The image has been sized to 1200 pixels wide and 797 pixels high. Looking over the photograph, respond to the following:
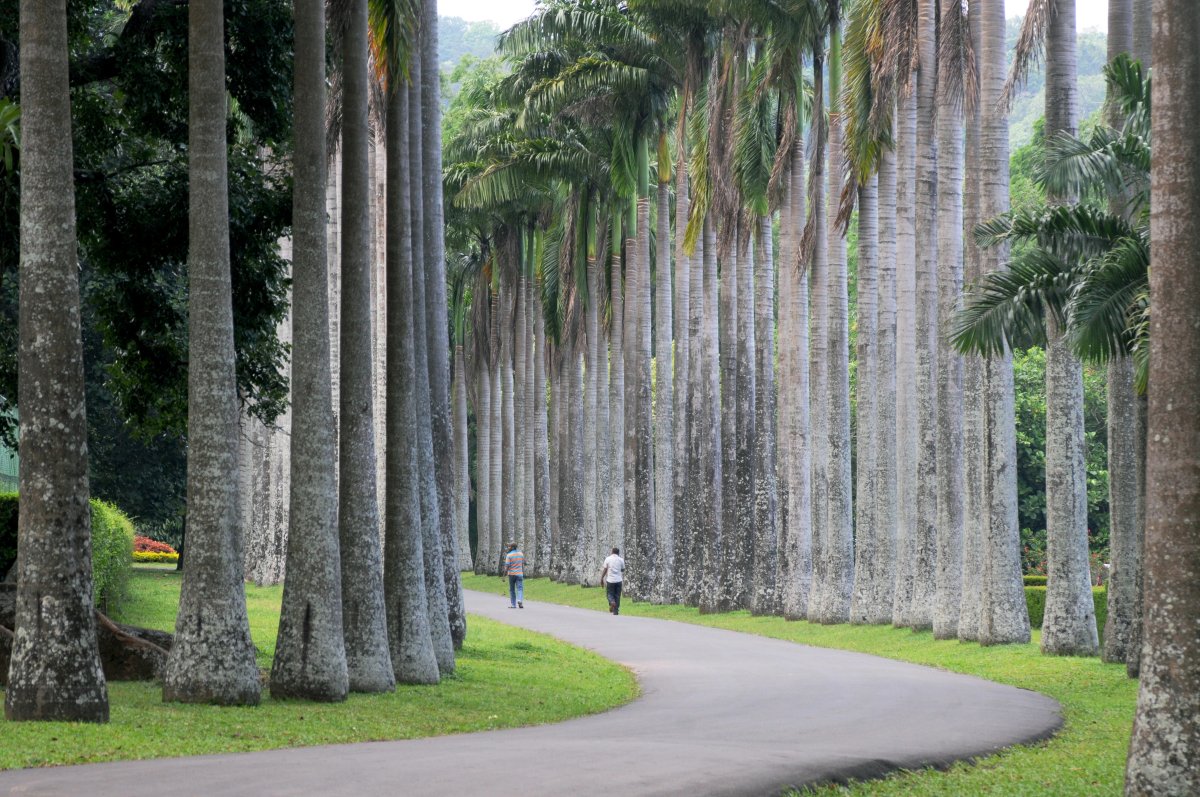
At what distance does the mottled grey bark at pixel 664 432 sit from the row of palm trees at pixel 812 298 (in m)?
0.12

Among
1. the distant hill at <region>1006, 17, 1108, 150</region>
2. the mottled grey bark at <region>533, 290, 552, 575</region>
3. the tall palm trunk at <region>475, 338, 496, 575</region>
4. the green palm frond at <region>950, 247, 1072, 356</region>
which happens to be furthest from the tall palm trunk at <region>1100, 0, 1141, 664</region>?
the distant hill at <region>1006, 17, 1108, 150</region>

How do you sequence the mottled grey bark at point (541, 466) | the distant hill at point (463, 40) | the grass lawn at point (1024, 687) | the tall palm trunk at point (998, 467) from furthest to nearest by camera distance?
1. the distant hill at point (463, 40)
2. the mottled grey bark at point (541, 466)
3. the tall palm trunk at point (998, 467)
4. the grass lawn at point (1024, 687)

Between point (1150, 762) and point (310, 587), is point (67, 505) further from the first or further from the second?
point (1150, 762)

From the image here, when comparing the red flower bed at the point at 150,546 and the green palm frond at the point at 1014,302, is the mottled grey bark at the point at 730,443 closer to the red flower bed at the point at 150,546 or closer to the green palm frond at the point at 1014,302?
the green palm frond at the point at 1014,302

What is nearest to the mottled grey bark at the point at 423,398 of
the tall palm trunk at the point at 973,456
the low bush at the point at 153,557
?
the tall palm trunk at the point at 973,456

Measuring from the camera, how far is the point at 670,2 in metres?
36.5

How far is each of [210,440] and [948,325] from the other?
593 inches

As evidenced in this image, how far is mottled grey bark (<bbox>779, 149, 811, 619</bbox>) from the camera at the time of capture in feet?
111

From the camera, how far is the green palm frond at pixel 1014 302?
18.3m

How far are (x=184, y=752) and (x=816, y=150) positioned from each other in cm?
2384

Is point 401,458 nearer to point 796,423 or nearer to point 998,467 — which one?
point 998,467

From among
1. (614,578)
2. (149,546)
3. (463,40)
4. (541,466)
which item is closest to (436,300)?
(614,578)

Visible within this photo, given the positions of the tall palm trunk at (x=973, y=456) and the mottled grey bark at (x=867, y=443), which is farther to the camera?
the mottled grey bark at (x=867, y=443)

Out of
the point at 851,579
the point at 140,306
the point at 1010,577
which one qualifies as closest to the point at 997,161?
the point at 1010,577
